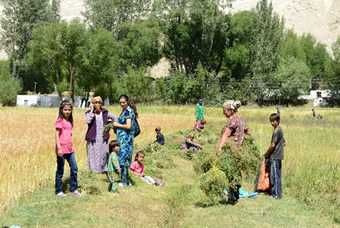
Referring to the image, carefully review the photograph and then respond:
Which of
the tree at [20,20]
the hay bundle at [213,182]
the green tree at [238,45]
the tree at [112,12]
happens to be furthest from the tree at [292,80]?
the hay bundle at [213,182]

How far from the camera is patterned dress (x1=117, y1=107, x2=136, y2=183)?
9836 millimetres

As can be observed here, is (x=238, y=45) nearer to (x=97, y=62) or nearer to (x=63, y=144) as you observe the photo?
(x=97, y=62)

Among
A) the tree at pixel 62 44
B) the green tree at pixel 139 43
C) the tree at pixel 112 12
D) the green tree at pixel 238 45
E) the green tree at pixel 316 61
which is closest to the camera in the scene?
the tree at pixel 62 44

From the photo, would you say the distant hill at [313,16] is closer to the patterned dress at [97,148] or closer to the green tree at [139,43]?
the green tree at [139,43]

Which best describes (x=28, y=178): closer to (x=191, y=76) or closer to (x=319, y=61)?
(x=191, y=76)

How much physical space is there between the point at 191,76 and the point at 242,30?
38.3ft

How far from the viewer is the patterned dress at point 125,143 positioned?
9836 mm

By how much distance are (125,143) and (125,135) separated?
20cm

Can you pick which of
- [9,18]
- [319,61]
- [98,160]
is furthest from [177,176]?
[319,61]

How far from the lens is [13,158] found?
36.1 feet

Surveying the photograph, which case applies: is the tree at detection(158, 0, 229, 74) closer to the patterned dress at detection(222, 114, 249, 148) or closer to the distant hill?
the patterned dress at detection(222, 114, 249, 148)

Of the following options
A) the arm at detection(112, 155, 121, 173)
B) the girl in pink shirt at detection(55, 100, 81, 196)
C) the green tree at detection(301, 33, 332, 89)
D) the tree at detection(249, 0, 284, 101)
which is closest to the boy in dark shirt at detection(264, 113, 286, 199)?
the arm at detection(112, 155, 121, 173)

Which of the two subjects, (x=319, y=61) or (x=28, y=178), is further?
(x=319, y=61)

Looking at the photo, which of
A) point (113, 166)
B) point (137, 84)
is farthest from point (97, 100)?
point (137, 84)
